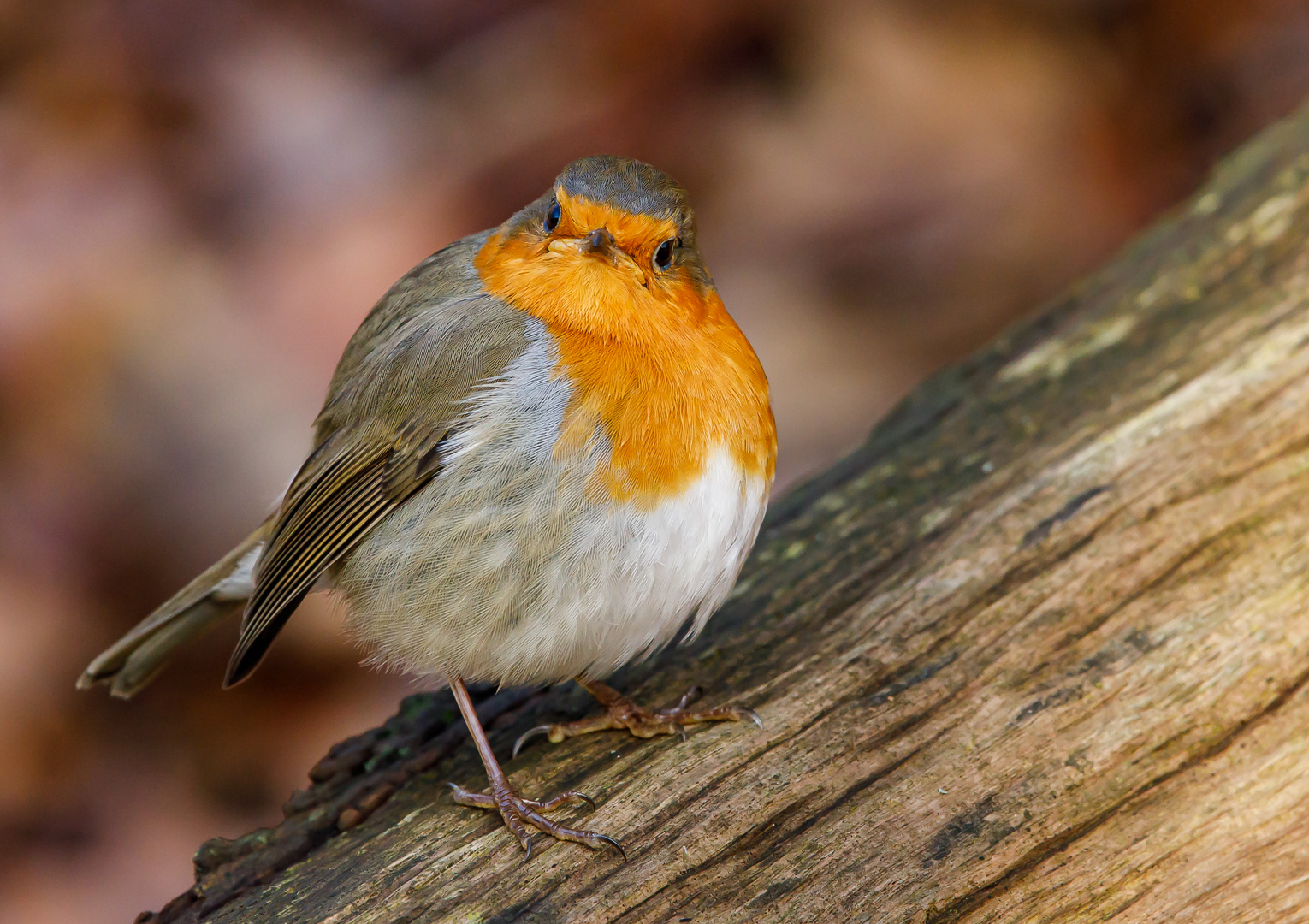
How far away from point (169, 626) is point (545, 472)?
1068 millimetres

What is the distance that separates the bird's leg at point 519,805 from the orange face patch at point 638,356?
0.53 meters

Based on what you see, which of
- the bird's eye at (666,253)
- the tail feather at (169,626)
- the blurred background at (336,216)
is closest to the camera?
the bird's eye at (666,253)

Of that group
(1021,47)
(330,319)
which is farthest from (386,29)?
(1021,47)

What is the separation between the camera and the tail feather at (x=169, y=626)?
2.59m

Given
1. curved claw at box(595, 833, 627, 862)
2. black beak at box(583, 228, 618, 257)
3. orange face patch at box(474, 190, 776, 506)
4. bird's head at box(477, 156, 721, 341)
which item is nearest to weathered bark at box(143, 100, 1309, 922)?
curved claw at box(595, 833, 627, 862)

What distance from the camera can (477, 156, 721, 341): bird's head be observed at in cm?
229

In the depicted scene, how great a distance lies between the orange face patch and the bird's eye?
17 millimetres

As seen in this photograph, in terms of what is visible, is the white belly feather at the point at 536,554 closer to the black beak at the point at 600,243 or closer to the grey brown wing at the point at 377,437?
the grey brown wing at the point at 377,437

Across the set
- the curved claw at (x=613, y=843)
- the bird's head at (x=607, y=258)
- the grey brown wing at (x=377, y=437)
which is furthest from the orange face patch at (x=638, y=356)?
the curved claw at (x=613, y=843)

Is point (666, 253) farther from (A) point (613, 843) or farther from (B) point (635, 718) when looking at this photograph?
(A) point (613, 843)

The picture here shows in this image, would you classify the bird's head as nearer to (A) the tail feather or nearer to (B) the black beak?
Answer: (B) the black beak

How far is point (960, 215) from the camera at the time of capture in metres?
5.11

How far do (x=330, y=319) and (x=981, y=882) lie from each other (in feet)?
10.2

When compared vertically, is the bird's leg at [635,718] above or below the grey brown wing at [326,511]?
below
